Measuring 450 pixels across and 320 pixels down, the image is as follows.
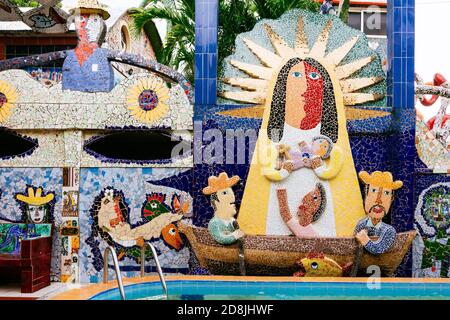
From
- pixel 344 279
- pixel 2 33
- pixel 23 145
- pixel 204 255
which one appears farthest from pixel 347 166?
pixel 2 33

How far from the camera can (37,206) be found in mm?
9648

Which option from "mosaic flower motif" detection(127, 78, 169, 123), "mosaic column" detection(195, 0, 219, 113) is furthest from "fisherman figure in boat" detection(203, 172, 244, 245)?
"mosaic flower motif" detection(127, 78, 169, 123)

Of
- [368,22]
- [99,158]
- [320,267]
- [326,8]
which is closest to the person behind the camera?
[320,267]

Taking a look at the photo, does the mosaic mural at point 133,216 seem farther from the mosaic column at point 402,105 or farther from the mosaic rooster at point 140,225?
the mosaic column at point 402,105

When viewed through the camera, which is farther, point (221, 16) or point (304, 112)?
point (221, 16)

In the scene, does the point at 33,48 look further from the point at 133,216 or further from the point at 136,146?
the point at 133,216

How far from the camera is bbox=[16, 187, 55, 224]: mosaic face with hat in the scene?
9625 mm

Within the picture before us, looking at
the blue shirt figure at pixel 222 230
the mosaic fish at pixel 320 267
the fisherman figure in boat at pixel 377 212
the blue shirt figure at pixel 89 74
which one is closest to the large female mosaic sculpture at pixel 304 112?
the fisherman figure in boat at pixel 377 212

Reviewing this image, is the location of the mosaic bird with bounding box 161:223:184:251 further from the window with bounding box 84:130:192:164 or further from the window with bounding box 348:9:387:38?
the window with bounding box 348:9:387:38

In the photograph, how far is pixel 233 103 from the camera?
372 inches

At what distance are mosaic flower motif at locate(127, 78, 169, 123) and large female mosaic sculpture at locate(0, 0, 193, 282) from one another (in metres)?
0.02

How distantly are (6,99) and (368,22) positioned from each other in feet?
53.6

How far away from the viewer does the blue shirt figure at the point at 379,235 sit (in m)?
8.99

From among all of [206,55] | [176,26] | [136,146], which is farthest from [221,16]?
[206,55]
